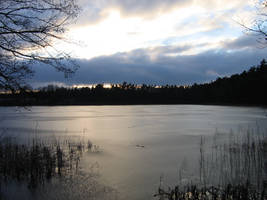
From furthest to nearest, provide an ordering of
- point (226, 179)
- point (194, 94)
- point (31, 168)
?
point (194, 94) → point (31, 168) → point (226, 179)

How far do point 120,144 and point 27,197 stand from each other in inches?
270

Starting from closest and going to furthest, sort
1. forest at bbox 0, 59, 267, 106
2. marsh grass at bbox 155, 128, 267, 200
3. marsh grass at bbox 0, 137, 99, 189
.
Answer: marsh grass at bbox 155, 128, 267, 200 < marsh grass at bbox 0, 137, 99, 189 < forest at bbox 0, 59, 267, 106

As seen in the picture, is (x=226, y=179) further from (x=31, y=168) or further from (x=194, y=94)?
(x=194, y=94)

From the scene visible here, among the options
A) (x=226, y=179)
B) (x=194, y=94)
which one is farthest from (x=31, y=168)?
(x=194, y=94)

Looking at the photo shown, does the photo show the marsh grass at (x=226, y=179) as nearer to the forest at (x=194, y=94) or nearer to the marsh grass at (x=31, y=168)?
the marsh grass at (x=31, y=168)

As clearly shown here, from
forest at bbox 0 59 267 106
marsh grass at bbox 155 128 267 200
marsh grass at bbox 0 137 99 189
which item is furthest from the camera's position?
forest at bbox 0 59 267 106

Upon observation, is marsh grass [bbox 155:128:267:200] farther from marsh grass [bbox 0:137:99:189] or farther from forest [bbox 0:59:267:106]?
forest [bbox 0:59:267:106]

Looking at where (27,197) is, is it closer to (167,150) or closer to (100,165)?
(100,165)

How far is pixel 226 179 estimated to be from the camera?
19.6 ft

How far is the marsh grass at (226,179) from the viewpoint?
15.1 ft

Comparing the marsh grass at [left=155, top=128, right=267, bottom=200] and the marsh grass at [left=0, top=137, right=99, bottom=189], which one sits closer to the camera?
the marsh grass at [left=155, top=128, right=267, bottom=200]

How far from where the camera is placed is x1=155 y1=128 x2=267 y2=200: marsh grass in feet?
15.1

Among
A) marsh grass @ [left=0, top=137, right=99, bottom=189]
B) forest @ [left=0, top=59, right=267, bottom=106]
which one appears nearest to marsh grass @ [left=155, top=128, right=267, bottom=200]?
marsh grass @ [left=0, top=137, right=99, bottom=189]

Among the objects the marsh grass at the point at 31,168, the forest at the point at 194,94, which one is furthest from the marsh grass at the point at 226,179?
the forest at the point at 194,94
